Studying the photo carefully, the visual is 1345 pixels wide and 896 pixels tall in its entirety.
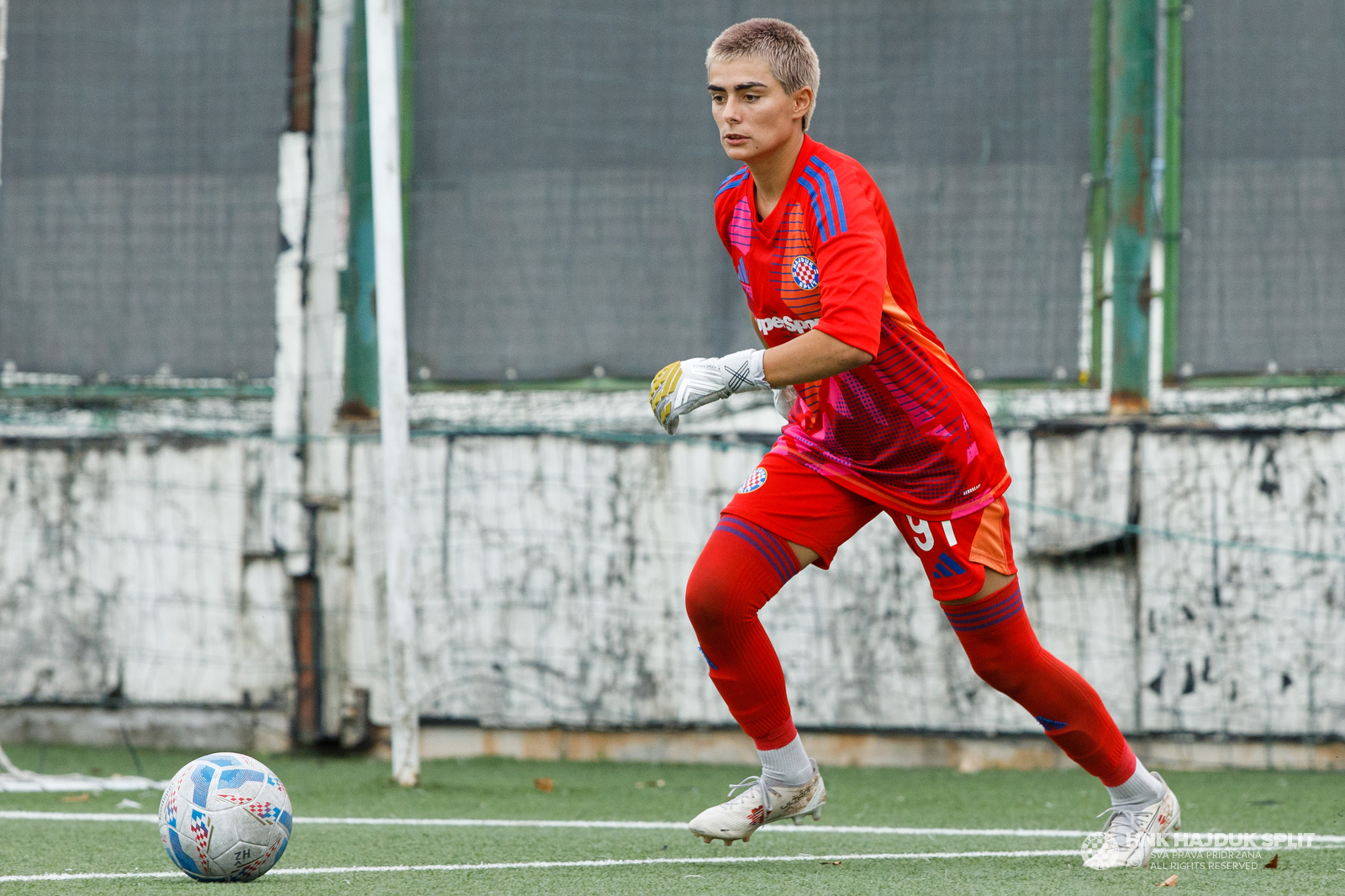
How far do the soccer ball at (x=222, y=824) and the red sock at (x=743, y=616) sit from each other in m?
1.10

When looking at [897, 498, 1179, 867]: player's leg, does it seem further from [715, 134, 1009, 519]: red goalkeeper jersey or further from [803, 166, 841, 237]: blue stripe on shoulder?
[803, 166, 841, 237]: blue stripe on shoulder

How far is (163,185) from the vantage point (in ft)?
23.7

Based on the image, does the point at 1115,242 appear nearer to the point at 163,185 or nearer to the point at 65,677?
the point at 163,185

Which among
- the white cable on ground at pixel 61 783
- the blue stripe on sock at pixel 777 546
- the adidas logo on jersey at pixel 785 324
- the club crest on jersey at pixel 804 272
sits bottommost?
the white cable on ground at pixel 61 783

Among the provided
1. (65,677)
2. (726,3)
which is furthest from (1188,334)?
(65,677)

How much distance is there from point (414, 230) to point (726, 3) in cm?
178

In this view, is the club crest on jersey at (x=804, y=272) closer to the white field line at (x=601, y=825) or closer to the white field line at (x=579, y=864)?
the white field line at (x=579, y=864)

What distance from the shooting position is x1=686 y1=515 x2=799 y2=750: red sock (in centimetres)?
373

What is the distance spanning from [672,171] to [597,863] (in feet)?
12.6

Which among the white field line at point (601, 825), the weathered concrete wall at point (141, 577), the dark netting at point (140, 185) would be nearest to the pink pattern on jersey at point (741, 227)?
the white field line at point (601, 825)

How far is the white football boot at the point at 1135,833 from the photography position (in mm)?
3736

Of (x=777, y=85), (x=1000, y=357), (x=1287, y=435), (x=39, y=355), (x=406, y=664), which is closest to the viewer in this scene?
(x=777, y=85)

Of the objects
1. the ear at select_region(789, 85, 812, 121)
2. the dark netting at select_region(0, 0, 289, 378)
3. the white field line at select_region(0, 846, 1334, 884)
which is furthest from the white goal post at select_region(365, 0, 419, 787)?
the ear at select_region(789, 85, 812, 121)

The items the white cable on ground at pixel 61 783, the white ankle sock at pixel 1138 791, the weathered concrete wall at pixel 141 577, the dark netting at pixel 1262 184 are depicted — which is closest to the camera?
the white ankle sock at pixel 1138 791
